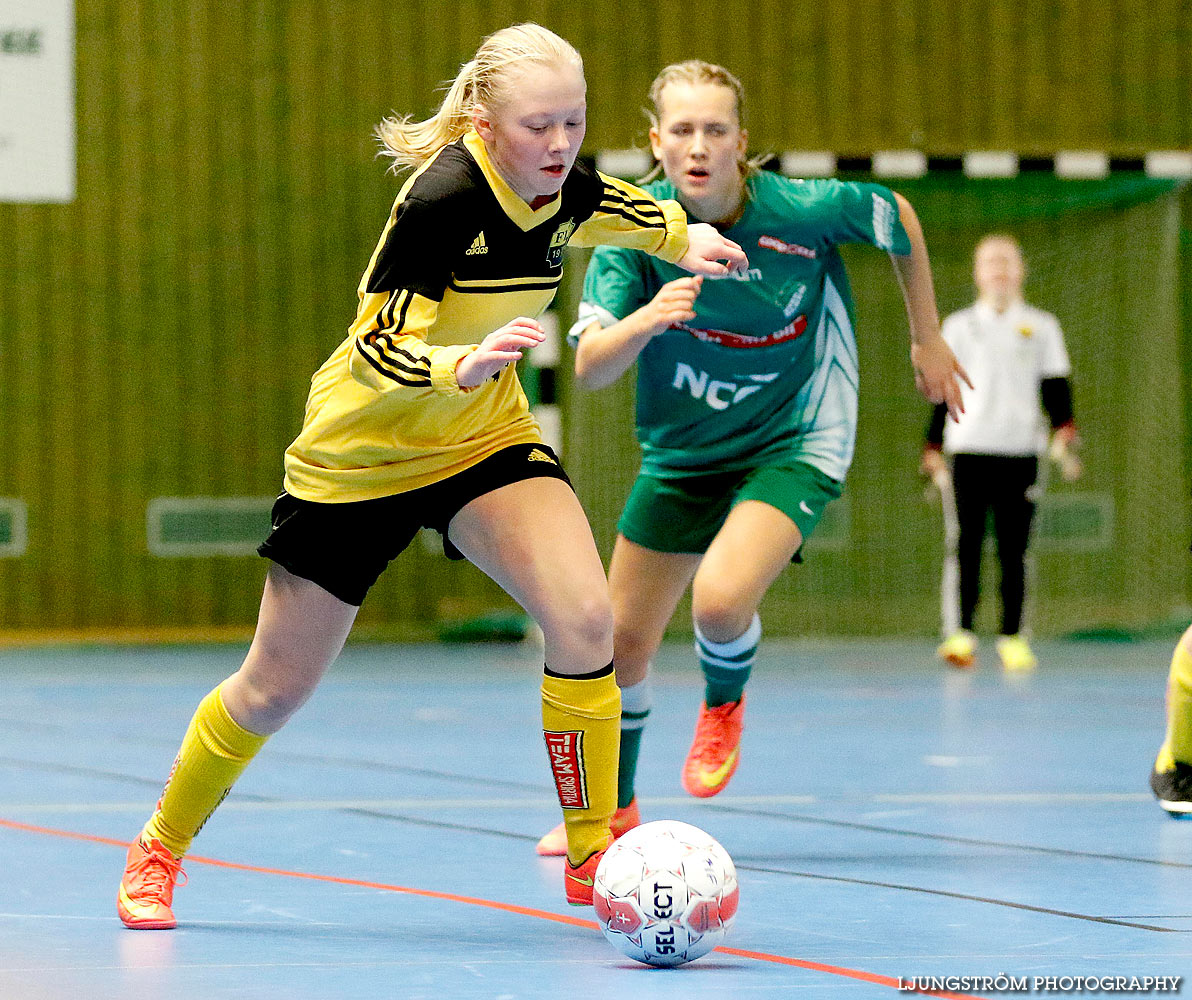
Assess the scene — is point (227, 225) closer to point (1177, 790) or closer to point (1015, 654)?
point (1015, 654)

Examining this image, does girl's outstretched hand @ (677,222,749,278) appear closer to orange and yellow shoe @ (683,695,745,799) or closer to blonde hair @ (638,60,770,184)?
blonde hair @ (638,60,770,184)

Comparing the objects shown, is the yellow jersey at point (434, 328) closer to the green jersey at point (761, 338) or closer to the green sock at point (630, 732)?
the green jersey at point (761, 338)

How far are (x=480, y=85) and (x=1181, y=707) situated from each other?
8.07 ft

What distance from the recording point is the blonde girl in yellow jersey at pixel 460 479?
3164 millimetres

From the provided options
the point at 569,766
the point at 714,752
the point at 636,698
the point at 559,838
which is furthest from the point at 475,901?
the point at 714,752

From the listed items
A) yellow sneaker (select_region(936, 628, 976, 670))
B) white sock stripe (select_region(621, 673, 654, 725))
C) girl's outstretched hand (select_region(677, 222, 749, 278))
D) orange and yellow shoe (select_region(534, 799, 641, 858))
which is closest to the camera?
girl's outstretched hand (select_region(677, 222, 749, 278))

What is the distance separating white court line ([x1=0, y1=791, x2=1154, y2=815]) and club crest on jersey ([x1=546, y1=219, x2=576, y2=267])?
191cm

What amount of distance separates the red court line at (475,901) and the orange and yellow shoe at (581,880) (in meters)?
0.04

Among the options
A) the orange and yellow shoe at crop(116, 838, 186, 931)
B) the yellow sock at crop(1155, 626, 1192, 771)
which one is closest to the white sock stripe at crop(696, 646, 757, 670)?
the yellow sock at crop(1155, 626, 1192, 771)

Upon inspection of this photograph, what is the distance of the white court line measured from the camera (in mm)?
4848

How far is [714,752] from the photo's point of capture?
4379mm

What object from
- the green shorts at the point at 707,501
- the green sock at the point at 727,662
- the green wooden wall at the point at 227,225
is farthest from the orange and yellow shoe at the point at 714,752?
the green wooden wall at the point at 227,225

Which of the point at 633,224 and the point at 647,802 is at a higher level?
the point at 633,224

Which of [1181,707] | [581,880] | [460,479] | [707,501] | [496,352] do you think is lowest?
[581,880]
